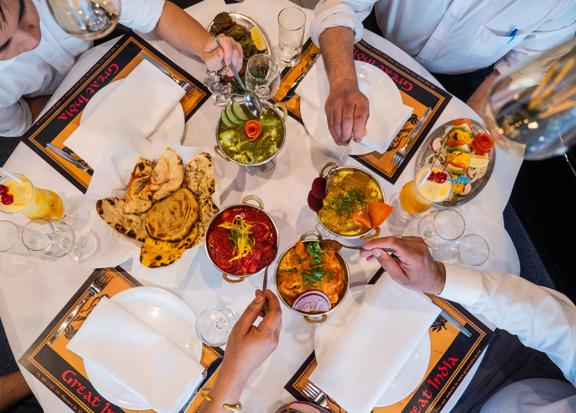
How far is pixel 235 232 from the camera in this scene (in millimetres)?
1882

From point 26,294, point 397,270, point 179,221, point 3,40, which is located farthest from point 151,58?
point 397,270

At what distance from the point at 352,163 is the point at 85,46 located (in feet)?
5.77

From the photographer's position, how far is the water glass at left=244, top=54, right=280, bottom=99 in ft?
Answer: 6.84

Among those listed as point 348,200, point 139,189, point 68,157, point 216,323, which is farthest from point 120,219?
point 348,200

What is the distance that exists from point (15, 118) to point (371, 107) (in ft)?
7.10

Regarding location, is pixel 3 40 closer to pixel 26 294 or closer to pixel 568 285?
pixel 26 294

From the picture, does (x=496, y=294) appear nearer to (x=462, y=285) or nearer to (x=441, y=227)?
(x=462, y=285)

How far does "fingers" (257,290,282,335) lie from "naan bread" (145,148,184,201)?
2.24 ft

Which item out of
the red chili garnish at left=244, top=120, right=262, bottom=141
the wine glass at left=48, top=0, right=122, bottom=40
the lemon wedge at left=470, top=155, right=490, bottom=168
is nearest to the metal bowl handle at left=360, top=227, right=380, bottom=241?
the lemon wedge at left=470, top=155, right=490, bottom=168

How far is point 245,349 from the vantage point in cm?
173

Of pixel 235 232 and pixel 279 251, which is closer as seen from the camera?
pixel 235 232

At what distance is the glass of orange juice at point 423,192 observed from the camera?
6.42 feet

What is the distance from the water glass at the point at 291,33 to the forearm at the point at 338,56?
0.50 ft

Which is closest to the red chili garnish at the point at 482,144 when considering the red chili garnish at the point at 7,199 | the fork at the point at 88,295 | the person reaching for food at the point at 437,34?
the person reaching for food at the point at 437,34
